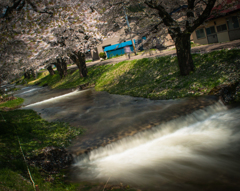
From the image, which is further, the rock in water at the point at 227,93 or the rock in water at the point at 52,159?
the rock in water at the point at 227,93

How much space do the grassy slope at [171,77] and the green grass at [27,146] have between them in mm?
6722

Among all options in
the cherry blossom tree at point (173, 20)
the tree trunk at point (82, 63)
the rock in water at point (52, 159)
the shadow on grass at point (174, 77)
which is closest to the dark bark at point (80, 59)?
the tree trunk at point (82, 63)

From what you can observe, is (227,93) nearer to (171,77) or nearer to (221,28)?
(171,77)

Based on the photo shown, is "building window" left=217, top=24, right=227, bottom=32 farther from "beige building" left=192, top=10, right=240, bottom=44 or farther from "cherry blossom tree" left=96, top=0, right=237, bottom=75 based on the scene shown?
"cherry blossom tree" left=96, top=0, right=237, bottom=75

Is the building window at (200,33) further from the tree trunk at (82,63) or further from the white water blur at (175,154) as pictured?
the white water blur at (175,154)

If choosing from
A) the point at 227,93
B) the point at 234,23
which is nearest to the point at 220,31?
the point at 234,23

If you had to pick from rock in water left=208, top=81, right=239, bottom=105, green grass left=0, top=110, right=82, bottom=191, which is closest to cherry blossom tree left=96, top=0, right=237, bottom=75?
rock in water left=208, top=81, right=239, bottom=105

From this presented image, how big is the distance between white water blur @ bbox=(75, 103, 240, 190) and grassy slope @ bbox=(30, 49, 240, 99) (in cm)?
279

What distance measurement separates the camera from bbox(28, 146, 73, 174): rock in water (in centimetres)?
671

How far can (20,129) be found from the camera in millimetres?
9695

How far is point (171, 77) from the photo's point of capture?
14797 mm

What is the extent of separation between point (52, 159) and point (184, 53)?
10182 millimetres

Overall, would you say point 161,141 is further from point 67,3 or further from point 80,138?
point 67,3

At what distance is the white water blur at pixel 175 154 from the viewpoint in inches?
232
